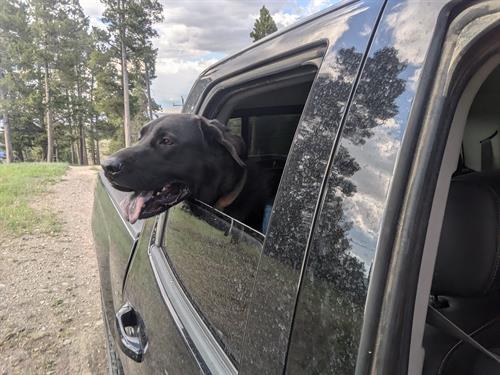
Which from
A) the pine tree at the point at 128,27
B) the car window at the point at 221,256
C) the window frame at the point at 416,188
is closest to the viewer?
the window frame at the point at 416,188

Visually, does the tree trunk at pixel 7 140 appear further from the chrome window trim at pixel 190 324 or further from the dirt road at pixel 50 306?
the chrome window trim at pixel 190 324

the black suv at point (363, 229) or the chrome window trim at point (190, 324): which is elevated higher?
the black suv at point (363, 229)

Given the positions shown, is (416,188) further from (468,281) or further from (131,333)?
(131,333)

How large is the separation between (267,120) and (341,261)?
223cm

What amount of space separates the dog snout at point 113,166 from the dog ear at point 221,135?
46 cm

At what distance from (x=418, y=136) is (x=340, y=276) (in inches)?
12.0

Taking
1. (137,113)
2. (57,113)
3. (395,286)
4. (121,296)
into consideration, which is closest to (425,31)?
(395,286)

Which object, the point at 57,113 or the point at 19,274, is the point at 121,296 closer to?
the point at 19,274

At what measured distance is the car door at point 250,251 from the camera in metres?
0.97

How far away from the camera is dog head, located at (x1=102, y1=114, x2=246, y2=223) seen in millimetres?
2117

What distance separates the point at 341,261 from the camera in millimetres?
844

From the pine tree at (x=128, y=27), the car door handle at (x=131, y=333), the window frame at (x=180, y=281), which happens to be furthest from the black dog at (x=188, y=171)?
the pine tree at (x=128, y=27)

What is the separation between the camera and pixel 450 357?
1.29 meters

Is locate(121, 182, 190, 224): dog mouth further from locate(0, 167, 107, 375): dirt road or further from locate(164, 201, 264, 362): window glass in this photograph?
locate(0, 167, 107, 375): dirt road
